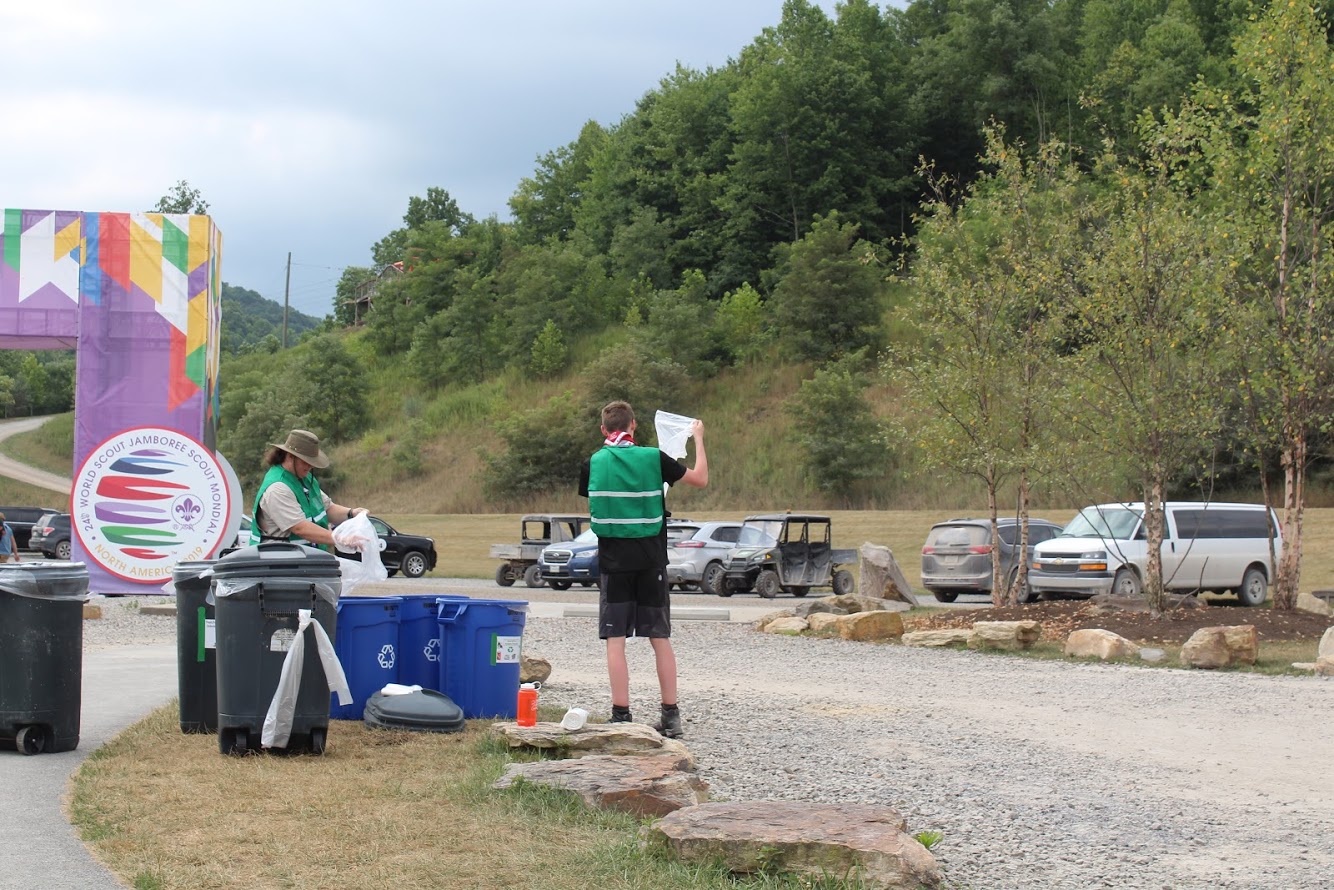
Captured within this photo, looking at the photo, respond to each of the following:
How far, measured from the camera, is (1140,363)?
1677 centimetres

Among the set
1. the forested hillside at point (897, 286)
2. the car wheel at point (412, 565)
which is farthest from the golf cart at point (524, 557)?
the forested hillside at point (897, 286)

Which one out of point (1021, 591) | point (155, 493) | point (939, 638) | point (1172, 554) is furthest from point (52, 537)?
point (939, 638)

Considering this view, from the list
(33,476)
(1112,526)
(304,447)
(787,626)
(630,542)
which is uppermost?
(33,476)

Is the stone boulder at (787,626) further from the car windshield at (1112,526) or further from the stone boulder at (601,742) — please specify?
the stone boulder at (601,742)

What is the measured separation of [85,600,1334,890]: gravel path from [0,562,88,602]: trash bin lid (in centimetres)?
345

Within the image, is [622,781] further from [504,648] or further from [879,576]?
[879,576]

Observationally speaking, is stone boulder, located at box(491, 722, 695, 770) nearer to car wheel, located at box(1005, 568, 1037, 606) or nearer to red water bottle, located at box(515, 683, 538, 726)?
red water bottle, located at box(515, 683, 538, 726)

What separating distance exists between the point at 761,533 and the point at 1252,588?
368 inches

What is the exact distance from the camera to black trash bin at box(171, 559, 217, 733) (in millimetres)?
8445

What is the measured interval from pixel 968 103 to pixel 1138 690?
217 ft

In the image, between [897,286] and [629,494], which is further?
[897,286]

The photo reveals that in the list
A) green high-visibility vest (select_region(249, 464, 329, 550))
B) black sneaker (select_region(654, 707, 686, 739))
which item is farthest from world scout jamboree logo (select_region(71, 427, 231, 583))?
black sneaker (select_region(654, 707, 686, 739))

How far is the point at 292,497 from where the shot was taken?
8445 mm

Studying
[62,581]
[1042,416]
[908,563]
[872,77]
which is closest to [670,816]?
[62,581]
